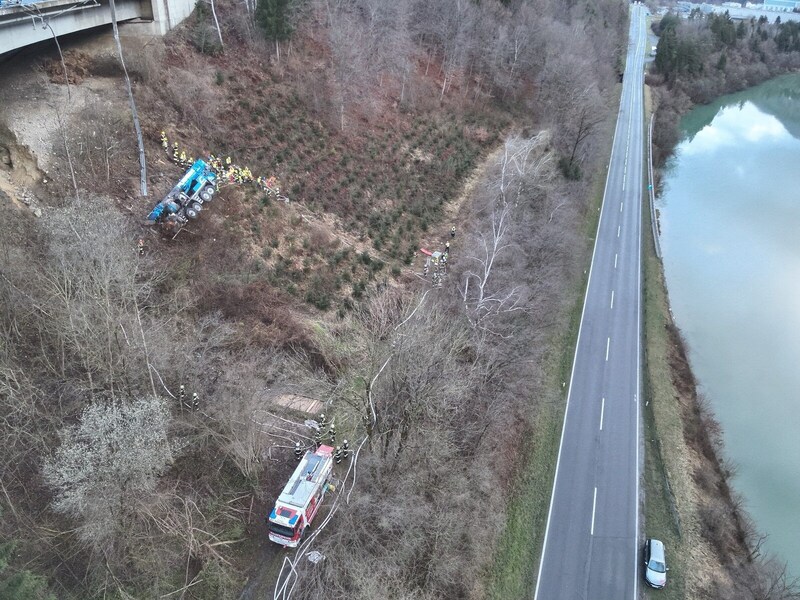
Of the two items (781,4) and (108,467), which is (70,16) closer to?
(108,467)

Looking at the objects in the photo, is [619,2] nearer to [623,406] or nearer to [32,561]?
[623,406]

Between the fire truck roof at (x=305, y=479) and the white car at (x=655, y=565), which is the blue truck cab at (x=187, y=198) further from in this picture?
the white car at (x=655, y=565)

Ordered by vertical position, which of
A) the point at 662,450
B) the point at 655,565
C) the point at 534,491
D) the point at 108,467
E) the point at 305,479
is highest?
the point at 662,450

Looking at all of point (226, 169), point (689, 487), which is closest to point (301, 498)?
point (689, 487)

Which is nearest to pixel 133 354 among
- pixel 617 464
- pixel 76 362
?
pixel 76 362

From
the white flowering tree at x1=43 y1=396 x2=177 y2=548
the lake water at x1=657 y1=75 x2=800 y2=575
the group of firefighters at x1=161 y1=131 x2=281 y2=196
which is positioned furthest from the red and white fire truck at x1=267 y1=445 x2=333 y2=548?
the lake water at x1=657 y1=75 x2=800 y2=575

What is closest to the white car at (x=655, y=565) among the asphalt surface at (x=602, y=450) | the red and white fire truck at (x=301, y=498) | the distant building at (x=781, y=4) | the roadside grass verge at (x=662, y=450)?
the roadside grass verge at (x=662, y=450)

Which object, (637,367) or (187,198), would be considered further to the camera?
(637,367)
